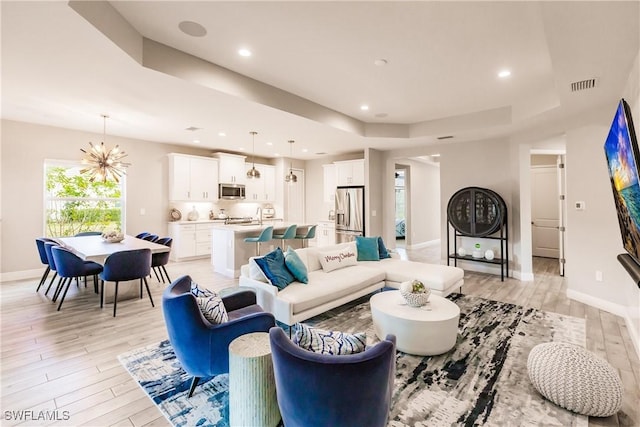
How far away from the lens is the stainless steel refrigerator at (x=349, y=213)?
24.1ft

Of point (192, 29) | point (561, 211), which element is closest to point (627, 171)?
point (192, 29)

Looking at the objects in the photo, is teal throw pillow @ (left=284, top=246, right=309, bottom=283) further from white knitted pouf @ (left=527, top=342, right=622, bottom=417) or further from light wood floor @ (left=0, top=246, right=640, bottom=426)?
white knitted pouf @ (left=527, top=342, right=622, bottom=417)

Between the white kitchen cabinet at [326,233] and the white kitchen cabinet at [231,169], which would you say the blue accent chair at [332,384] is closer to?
the white kitchen cabinet at [326,233]

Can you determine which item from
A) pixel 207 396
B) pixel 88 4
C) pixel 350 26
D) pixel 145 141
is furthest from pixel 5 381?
pixel 145 141

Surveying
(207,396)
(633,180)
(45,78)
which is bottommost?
(207,396)

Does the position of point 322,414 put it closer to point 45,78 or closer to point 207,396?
point 207,396

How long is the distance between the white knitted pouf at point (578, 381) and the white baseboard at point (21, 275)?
24.9ft

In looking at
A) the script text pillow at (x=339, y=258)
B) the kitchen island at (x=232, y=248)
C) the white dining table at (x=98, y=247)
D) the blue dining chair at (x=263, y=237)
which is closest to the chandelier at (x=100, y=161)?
the white dining table at (x=98, y=247)

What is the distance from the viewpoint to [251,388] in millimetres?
1731

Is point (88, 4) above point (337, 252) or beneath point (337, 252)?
above

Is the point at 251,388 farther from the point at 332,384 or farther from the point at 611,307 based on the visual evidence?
the point at 611,307

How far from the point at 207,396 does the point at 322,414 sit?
1.19 m

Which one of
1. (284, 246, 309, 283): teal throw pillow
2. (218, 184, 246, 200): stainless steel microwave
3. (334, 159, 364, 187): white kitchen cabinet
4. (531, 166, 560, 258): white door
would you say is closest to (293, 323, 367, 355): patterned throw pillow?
(284, 246, 309, 283): teal throw pillow

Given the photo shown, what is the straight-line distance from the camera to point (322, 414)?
136 centimetres
